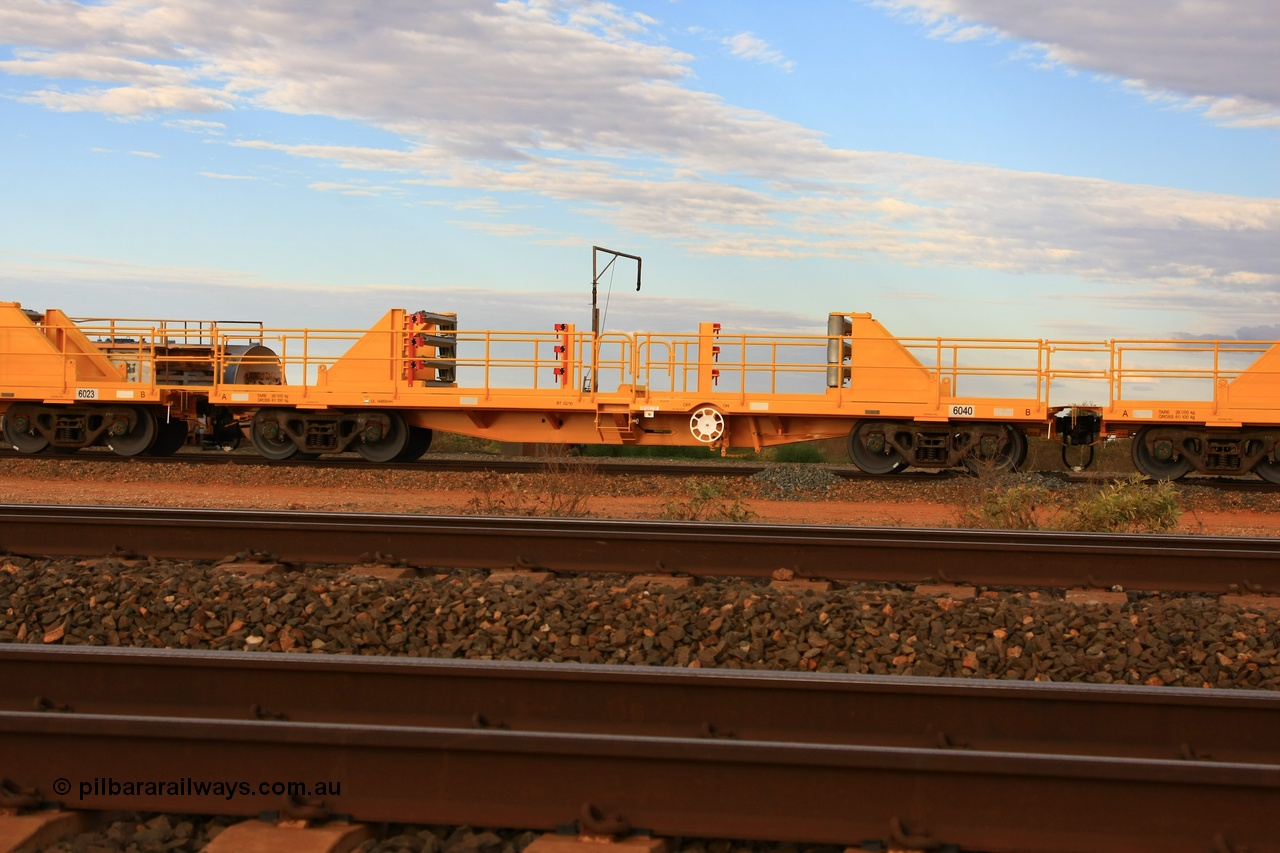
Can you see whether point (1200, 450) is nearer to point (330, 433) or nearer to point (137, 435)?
point (330, 433)

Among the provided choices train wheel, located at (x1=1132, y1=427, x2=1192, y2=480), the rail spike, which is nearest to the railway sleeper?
train wheel, located at (x1=1132, y1=427, x2=1192, y2=480)

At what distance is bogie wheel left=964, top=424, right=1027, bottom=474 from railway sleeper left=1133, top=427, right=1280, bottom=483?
188cm

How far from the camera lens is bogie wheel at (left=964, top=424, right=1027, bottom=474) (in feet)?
57.2

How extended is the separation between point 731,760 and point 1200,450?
51.9ft

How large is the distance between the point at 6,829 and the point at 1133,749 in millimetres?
4382

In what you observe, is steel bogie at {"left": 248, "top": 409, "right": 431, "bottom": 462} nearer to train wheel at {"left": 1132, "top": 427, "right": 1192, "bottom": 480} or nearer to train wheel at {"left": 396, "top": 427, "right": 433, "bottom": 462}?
train wheel at {"left": 396, "top": 427, "right": 433, "bottom": 462}

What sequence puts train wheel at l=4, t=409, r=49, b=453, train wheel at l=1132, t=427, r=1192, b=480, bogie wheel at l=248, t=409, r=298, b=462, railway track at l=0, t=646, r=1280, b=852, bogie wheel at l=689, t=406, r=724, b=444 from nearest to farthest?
railway track at l=0, t=646, r=1280, b=852
train wheel at l=1132, t=427, r=1192, b=480
bogie wheel at l=689, t=406, r=724, b=444
bogie wheel at l=248, t=409, r=298, b=462
train wheel at l=4, t=409, r=49, b=453

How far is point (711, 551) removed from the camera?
875 cm

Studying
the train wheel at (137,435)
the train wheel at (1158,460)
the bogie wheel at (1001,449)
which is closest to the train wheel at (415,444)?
the train wheel at (137,435)

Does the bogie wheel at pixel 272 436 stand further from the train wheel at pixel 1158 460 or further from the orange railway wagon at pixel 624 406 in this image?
the train wheel at pixel 1158 460

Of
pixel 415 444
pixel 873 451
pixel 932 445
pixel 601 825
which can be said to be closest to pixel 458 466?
pixel 415 444

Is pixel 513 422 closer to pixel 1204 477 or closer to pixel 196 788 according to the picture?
pixel 1204 477

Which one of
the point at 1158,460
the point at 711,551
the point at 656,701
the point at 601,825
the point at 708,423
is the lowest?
the point at 601,825

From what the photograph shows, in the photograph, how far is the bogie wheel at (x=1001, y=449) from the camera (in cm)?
1742
